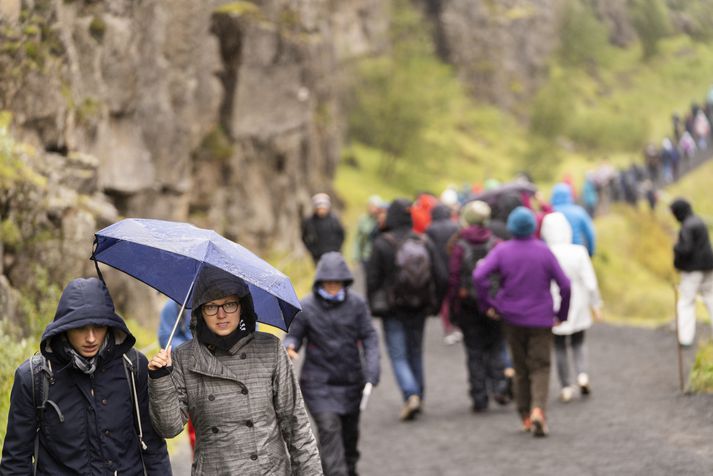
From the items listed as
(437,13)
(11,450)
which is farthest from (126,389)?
(437,13)

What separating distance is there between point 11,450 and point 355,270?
25.6 meters

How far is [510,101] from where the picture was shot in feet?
276

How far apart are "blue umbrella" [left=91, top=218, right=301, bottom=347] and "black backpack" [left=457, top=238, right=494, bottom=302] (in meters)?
6.13

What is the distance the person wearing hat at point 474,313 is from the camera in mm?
12078

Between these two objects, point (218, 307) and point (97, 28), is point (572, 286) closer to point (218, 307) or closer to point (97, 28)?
point (218, 307)

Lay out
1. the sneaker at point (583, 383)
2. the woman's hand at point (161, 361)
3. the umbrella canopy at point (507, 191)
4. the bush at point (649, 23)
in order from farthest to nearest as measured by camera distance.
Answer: the bush at point (649, 23)
the umbrella canopy at point (507, 191)
the sneaker at point (583, 383)
the woman's hand at point (161, 361)

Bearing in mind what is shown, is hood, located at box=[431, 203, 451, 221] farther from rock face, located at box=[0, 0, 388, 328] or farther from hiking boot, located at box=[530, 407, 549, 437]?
hiking boot, located at box=[530, 407, 549, 437]

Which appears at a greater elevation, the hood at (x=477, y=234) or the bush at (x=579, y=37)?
the bush at (x=579, y=37)

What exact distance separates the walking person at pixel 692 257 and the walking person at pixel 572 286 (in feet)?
4.32

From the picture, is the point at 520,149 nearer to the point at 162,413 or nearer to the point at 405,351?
the point at 405,351

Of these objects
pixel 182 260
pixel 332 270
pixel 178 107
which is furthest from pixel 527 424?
pixel 178 107

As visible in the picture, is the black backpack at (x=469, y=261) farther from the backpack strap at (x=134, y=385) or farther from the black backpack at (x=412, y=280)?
the backpack strap at (x=134, y=385)

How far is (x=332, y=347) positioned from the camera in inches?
336

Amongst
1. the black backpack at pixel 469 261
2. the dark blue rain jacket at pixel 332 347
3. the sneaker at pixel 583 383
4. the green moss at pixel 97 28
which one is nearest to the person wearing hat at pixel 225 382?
the dark blue rain jacket at pixel 332 347
